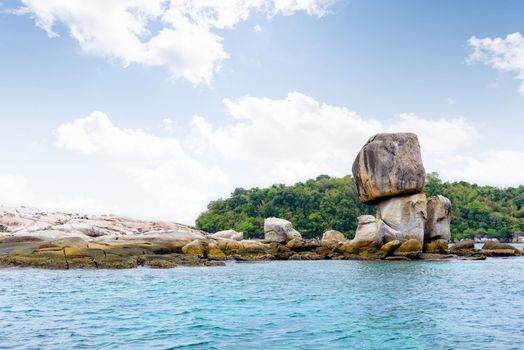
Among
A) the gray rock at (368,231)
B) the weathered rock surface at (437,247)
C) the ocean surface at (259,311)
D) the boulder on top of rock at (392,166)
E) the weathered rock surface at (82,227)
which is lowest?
the ocean surface at (259,311)

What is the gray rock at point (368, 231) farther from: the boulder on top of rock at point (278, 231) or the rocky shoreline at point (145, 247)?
the boulder on top of rock at point (278, 231)

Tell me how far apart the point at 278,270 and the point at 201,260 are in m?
6.65

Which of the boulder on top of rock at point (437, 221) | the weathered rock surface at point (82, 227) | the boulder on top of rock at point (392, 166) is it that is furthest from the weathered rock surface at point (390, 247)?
the weathered rock surface at point (82, 227)

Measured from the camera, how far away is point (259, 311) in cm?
1673

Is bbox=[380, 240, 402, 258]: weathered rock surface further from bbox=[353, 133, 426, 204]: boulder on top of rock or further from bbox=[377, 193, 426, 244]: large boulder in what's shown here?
bbox=[353, 133, 426, 204]: boulder on top of rock

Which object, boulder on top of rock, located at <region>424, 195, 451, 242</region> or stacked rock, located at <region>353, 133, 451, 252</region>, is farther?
boulder on top of rock, located at <region>424, 195, 451, 242</region>

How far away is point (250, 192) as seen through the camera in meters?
121

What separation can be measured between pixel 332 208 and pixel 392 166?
57.7 metres

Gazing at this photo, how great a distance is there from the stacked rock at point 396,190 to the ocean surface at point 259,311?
14.0 m

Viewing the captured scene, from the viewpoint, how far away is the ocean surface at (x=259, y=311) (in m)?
12.3

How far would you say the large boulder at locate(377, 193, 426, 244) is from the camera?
42875 mm

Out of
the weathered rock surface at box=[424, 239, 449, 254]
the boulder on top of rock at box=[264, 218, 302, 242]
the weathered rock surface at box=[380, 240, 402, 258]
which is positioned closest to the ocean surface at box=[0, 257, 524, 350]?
the weathered rock surface at box=[380, 240, 402, 258]

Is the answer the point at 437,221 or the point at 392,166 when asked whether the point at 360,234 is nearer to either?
the point at 392,166

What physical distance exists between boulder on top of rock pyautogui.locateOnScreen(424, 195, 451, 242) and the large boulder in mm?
2643
